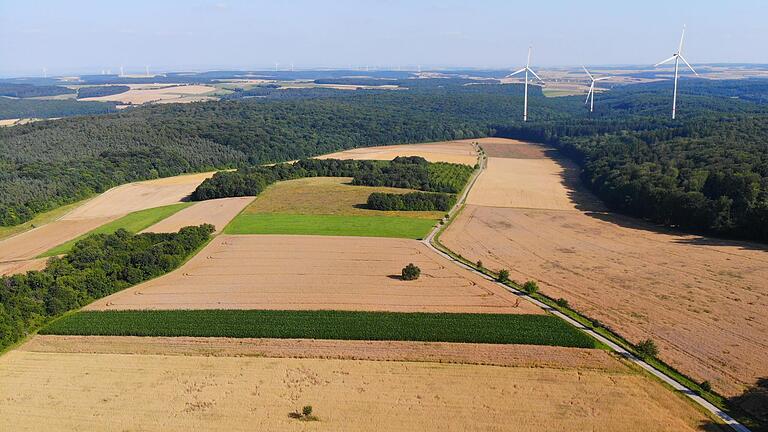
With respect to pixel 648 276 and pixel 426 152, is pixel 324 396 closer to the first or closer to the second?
pixel 648 276

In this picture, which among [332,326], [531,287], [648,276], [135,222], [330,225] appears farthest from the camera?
[135,222]

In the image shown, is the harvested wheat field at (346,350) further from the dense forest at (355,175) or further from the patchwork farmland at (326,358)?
the dense forest at (355,175)

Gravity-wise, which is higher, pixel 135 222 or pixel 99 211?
pixel 135 222

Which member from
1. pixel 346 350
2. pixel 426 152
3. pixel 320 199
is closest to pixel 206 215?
pixel 320 199

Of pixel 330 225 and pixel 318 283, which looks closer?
pixel 318 283

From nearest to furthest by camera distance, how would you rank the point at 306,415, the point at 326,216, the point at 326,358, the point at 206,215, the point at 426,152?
1. the point at 306,415
2. the point at 326,358
3. the point at 326,216
4. the point at 206,215
5. the point at 426,152

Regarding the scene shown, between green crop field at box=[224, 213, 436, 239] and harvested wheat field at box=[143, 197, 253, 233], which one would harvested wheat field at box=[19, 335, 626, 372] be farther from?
harvested wheat field at box=[143, 197, 253, 233]

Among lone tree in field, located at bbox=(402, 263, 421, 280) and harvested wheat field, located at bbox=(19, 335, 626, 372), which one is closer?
harvested wheat field, located at bbox=(19, 335, 626, 372)

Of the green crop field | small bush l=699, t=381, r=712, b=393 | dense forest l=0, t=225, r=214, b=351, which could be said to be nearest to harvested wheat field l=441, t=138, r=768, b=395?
small bush l=699, t=381, r=712, b=393
